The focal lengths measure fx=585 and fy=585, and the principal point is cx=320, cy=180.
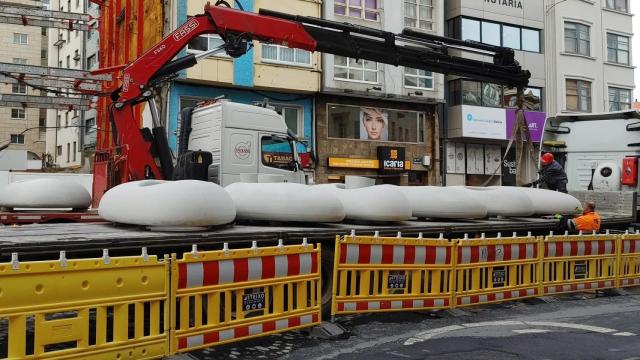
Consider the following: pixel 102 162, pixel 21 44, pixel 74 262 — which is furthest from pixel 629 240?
pixel 21 44

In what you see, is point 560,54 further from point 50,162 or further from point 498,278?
point 50,162

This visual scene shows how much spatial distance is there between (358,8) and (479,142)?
8.89 m

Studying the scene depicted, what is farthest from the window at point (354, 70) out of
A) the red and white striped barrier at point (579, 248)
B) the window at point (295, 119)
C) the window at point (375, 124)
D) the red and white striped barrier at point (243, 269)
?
the red and white striped barrier at point (243, 269)

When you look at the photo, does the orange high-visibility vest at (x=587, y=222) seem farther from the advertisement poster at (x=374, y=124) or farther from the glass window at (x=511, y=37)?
the glass window at (x=511, y=37)

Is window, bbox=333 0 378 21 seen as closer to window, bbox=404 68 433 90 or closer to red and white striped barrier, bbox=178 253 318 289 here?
window, bbox=404 68 433 90

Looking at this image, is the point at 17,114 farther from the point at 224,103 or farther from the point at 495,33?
the point at 224,103

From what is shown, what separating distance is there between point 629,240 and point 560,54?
24.4 meters

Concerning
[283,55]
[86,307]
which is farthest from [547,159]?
[283,55]

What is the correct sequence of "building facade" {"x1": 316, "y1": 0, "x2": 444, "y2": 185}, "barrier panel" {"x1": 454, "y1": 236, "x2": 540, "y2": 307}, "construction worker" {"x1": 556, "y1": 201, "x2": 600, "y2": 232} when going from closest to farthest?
"barrier panel" {"x1": 454, "y1": 236, "x2": 540, "y2": 307}
"construction worker" {"x1": 556, "y1": 201, "x2": 600, "y2": 232}
"building facade" {"x1": 316, "y1": 0, "x2": 444, "y2": 185}

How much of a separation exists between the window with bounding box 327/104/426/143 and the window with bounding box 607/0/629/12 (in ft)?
52.3

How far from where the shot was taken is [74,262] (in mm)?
4035

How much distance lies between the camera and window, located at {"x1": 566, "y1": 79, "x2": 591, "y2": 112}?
31.5 m

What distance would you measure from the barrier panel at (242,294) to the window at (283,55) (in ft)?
57.5

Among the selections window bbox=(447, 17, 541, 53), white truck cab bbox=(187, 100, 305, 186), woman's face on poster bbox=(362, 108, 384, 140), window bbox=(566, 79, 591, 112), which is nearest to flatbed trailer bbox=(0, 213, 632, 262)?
white truck cab bbox=(187, 100, 305, 186)
